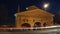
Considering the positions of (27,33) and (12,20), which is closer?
(27,33)

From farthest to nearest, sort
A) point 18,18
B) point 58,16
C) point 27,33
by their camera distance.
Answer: point 58,16
point 18,18
point 27,33

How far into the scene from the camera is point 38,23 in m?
0.98

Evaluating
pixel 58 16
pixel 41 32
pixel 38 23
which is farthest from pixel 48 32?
pixel 58 16

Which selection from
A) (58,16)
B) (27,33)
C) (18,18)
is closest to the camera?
(27,33)

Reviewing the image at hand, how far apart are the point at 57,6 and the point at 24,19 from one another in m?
0.36

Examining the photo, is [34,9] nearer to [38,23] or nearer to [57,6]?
[38,23]

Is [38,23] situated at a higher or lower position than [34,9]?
lower

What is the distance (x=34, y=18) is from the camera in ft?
3.23

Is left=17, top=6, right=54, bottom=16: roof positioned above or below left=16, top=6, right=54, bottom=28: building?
above

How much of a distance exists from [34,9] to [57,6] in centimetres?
24

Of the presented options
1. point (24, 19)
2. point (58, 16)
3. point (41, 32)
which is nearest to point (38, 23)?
point (24, 19)

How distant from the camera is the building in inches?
37.6

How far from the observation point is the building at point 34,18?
96 cm

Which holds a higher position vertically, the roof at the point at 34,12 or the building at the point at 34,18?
the roof at the point at 34,12
